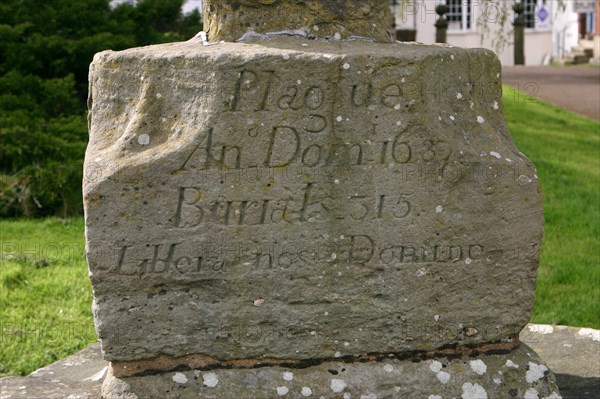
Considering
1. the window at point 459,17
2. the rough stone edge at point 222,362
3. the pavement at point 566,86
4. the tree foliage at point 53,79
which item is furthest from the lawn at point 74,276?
the window at point 459,17

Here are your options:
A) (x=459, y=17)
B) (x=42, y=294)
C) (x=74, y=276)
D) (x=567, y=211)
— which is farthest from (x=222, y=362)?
(x=459, y=17)

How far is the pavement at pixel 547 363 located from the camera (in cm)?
409

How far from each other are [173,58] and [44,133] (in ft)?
17.3

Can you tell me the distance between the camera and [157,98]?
3488mm

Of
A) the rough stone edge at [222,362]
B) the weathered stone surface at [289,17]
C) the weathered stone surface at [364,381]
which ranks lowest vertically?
the weathered stone surface at [364,381]

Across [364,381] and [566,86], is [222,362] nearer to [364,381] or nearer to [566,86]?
[364,381]

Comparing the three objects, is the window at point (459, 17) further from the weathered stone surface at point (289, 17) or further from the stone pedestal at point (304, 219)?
the stone pedestal at point (304, 219)

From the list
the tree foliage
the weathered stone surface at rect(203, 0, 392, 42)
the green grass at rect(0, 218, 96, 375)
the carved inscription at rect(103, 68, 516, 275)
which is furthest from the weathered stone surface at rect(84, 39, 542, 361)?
the tree foliage

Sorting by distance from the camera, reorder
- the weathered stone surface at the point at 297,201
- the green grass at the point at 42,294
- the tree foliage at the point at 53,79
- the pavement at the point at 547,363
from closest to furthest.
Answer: the weathered stone surface at the point at 297,201 < the pavement at the point at 547,363 < the green grass at the point at 42,294 < the tree foliage at the point at 53,79

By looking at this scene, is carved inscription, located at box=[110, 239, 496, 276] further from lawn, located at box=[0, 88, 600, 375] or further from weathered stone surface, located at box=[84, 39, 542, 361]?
lawn, located at box=[0, 88, 600, 375]

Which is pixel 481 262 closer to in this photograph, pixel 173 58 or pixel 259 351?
pixel 259 351

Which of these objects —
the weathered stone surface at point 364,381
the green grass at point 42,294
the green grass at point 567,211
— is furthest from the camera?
the green grass at point 567,211

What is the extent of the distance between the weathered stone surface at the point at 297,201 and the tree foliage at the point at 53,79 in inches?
178

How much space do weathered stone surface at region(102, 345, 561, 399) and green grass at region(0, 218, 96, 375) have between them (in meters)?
1.69
